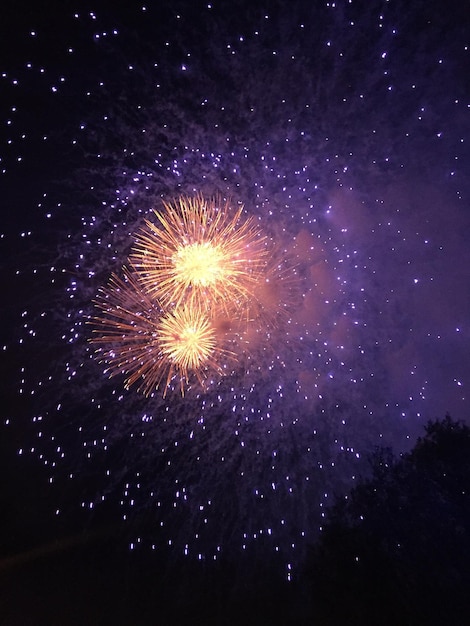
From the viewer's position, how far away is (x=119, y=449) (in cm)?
980

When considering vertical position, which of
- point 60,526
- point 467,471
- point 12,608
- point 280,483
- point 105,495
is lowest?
point 12,608

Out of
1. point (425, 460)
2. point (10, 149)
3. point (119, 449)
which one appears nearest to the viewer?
point (10, 149)

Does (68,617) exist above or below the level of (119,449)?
below

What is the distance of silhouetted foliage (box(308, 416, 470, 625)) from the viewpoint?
953 centimetres

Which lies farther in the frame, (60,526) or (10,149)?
(60,526)

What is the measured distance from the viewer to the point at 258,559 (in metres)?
11.0

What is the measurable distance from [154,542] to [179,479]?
6.98 feet

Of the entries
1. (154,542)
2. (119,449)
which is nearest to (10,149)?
(119,449)

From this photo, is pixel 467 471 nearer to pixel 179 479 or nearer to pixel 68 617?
pixel 179 479

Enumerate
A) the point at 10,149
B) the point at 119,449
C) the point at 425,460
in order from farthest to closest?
the point at 425,460, the point at 119,449, the point at 10,149

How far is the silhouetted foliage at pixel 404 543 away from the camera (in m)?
9.53

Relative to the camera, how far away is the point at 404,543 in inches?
402

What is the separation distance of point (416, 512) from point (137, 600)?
6984 millimetres

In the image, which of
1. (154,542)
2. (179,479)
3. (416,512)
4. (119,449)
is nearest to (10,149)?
(119,449)
